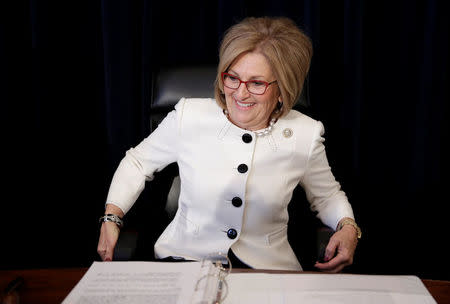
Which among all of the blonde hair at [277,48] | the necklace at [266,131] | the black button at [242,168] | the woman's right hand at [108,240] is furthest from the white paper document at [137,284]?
the blonde hair at [277,48]

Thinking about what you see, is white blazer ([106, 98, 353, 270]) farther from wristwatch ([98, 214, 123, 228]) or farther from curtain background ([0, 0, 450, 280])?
curtain background ([0, 0, 450, 280])

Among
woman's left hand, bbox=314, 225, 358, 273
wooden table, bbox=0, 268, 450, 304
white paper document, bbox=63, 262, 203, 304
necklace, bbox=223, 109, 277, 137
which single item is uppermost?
necklace, bbox=223, 109, 277, 137

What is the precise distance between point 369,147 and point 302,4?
755 millimetres

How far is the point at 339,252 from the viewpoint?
1195 millimetres

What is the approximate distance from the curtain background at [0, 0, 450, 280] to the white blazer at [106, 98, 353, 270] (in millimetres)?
442

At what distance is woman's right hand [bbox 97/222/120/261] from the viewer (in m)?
1.21

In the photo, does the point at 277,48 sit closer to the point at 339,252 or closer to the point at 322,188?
the point at 322,188

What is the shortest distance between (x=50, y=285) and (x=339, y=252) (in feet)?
2.54

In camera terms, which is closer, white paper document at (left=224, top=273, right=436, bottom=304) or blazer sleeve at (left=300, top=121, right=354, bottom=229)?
white paper document at (left=224, top=273, right=436, bottom=304)

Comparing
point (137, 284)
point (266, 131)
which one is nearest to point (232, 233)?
point (266, 131)

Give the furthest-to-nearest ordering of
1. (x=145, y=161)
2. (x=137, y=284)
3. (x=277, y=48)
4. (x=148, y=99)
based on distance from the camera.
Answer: (x=148, y=99) < (x=145, y=161) < (x=277, y=48) < (x=137, y=284)

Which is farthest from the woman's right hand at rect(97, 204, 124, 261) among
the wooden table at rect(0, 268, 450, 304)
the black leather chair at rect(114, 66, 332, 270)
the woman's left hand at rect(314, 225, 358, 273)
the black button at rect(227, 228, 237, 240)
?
the woman's left hand at rect(314, 225, 358, 273)

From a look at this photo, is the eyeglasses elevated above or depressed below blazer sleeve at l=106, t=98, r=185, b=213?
above

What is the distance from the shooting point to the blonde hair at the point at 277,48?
1186 mm
